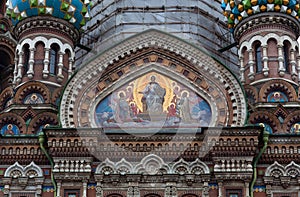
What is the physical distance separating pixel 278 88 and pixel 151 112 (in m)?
3.57

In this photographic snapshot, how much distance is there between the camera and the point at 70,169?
56.2 ft

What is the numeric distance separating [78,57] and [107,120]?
20.2ft

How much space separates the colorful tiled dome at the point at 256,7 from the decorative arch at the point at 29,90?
5.07 meters

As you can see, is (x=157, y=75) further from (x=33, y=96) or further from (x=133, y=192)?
(x=33, y=96)

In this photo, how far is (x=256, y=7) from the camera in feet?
69.2

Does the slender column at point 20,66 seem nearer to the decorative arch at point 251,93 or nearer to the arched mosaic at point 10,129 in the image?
the arched mosaic at point 10,129

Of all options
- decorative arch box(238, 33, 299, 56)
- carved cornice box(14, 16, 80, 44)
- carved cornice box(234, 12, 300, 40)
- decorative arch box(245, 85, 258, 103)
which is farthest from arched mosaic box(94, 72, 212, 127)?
carved cornice box(234, 12, 300, 40)

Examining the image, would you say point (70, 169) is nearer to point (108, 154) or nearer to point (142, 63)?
point (108, 154)

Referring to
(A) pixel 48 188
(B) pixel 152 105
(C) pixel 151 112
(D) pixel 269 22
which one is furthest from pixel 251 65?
(A) pixel 48 188

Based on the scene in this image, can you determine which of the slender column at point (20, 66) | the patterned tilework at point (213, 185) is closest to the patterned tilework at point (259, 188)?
the patterned tilework at point (213, 185)

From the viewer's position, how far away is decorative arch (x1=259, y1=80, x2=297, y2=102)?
1984 centimetres

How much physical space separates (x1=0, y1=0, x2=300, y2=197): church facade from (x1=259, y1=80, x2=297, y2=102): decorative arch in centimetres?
2

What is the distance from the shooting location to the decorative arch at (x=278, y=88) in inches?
781

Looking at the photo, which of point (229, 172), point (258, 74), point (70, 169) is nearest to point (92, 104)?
point (70, 169)
